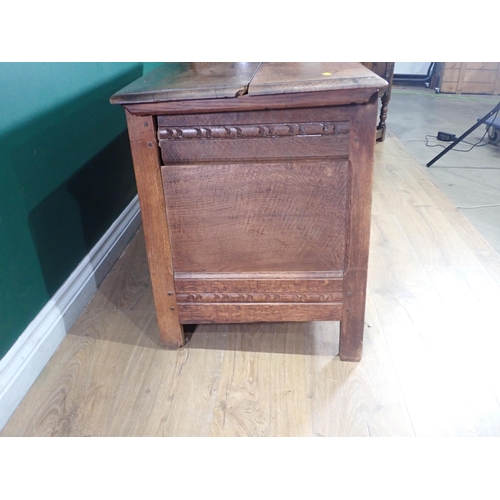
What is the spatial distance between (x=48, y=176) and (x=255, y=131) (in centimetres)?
63

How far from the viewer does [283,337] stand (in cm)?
128

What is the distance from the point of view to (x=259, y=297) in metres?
1.14

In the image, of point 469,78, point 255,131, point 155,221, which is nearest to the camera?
point 255,131

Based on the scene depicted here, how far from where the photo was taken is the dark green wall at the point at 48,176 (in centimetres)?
107

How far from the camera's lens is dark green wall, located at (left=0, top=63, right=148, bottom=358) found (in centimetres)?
107

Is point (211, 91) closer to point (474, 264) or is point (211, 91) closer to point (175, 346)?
point (175, 346)

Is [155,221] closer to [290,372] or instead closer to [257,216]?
[257,216]

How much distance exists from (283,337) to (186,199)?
0.48m

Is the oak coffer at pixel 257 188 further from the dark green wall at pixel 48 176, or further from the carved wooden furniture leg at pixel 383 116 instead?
the carved wooden furniture leg at pixel 383 116

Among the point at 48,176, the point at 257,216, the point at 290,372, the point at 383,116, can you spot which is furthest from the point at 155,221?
the point at 383,116

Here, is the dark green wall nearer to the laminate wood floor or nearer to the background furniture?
the laminate wood floor

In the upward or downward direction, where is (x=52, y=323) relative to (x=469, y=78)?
upward

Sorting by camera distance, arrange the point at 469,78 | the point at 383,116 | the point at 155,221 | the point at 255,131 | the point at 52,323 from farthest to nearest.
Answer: the point at 469,78 < the point at 383,116 < the point at 52,323 < the point at 155,221 < the point at 255,131

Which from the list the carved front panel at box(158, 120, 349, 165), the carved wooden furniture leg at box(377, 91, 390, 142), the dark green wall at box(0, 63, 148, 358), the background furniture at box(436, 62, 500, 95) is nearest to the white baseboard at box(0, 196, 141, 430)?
the dark green wall at box(0, 63, 148, 358)
